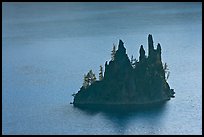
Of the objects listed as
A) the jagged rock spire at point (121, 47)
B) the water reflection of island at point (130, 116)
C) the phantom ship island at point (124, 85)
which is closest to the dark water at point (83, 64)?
the water reflection of island at point (130, 116)

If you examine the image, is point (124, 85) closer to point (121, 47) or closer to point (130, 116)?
point (121, 47)

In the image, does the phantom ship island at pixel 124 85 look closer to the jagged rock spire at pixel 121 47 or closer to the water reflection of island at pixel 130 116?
the jagged rock spire at pixel 121 47

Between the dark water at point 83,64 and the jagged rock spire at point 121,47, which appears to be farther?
the jagged rock spire at point 121,47

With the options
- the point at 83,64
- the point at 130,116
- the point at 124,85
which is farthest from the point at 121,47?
the point at 83,64

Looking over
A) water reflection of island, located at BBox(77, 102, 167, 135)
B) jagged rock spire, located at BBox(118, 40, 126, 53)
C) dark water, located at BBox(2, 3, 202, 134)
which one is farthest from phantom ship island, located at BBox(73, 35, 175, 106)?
dark water, located at BBox(2, 3, 202, 134)

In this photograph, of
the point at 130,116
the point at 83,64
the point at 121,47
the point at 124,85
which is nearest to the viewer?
the point at 130,116

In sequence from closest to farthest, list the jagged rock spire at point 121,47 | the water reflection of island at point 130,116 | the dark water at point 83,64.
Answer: the water reflection of island at point 130,116
the dark water at point 83,64
the jagged rock spire at point 121,47

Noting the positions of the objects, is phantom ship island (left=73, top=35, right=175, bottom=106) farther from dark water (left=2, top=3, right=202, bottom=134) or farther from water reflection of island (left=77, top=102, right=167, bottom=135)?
dark water (left=2, top=3, right=202, bottom=134)
